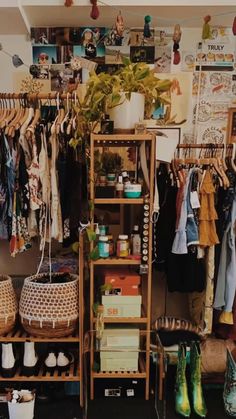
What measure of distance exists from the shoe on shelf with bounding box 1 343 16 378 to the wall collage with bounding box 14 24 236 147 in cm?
154

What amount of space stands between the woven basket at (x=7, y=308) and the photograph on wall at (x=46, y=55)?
1348 millimetres

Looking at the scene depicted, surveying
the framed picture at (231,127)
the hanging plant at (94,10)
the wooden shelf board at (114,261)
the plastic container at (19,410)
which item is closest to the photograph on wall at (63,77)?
the hanging plant at (94,10)

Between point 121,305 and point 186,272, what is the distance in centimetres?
41

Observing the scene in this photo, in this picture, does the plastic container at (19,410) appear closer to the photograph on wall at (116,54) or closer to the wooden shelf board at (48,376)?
the wooden shelf board at (48,376)

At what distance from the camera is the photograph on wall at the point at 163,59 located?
2.19 metres

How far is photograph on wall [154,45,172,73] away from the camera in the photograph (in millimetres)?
2186

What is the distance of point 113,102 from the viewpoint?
1738 millimetres

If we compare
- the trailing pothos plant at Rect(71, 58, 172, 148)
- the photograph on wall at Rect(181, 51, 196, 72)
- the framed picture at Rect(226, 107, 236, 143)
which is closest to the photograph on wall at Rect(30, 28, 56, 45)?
the trailing pothos plant at Rect(71, 58, 172, 148)

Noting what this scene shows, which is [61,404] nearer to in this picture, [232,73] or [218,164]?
[218,164]

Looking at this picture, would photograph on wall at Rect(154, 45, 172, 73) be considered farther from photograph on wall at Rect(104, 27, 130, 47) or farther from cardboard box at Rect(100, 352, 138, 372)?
cardboard box at Rect(100, 352, 138, 372)

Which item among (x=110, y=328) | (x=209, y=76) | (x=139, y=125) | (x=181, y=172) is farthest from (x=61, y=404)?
(x=209, y=76)

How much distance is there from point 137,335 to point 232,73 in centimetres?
169

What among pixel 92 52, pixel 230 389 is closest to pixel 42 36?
pixel 92 52

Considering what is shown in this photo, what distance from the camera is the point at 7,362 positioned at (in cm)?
190
